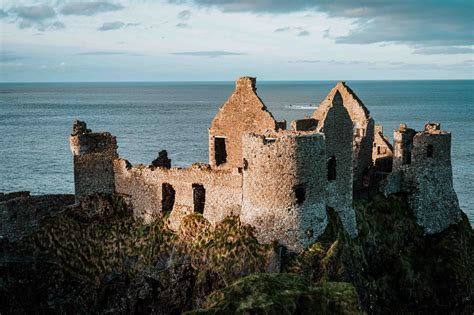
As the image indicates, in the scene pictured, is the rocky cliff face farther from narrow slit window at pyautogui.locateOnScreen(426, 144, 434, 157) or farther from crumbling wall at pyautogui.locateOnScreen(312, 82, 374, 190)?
crumbling wall at pyautogui.locateOnScreen(312, 82, 374, 190)

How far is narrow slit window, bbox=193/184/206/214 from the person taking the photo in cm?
3030

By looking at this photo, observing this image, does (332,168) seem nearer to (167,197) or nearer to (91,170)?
(167,197)

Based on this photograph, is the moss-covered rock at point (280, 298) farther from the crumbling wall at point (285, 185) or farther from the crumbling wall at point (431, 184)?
the crumbling wall at point (431, 184)

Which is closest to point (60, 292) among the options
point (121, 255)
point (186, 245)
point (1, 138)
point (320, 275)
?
point (121, 255)

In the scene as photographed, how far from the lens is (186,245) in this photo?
29.4m

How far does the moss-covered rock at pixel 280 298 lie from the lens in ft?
50.6

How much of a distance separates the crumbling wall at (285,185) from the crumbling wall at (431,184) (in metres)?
9.87

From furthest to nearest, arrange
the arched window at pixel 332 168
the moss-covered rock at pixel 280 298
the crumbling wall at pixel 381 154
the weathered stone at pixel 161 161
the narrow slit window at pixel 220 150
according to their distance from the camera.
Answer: the crumbling wall at pixel 381 154
the weathered stone at pixel 161 161
the narrow slit window at pixel 220 150
the arched window at pixel 332 168
the moss-covered rock at pixel 280 298

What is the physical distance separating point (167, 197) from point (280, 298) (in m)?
16.4

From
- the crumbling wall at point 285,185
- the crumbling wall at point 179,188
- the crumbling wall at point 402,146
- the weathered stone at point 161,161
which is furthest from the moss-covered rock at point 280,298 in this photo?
the crumbling wall at point 402,146

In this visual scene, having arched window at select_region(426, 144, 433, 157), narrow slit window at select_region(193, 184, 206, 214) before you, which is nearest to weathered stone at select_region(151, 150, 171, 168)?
→ narrow slit window at select_region(193, 184, 206, 214)

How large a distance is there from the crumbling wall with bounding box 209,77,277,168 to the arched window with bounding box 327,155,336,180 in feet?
12.1

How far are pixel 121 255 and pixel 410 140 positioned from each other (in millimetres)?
18599

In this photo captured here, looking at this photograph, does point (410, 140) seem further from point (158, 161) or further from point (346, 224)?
point (158, 161)
